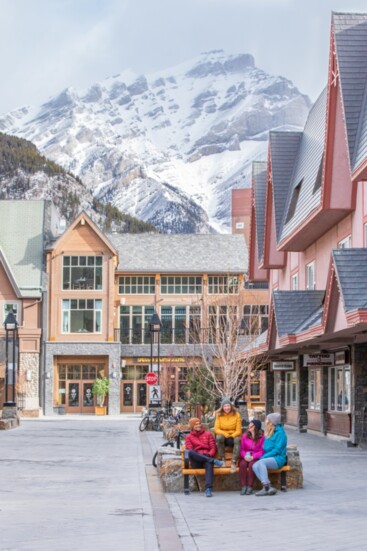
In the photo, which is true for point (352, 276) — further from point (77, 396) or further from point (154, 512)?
point (77, 396)

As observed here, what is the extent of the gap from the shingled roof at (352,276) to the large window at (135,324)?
47.6m

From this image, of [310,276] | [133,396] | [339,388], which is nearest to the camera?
[339,388]

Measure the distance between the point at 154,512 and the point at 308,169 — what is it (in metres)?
23.3

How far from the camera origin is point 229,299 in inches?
2115

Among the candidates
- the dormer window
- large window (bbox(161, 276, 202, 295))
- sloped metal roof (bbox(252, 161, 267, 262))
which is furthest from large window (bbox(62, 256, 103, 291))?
the dormer window

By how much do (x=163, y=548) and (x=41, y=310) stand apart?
186 feet

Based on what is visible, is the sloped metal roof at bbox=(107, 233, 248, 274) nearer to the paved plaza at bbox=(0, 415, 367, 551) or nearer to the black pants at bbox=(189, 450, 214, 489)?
the paved plaza at bbox=(0, 415, 367, 551)

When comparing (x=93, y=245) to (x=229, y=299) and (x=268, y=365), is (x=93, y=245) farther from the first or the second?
(x=268, y=365)

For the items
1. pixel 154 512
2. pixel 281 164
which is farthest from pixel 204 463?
pixel 281 164

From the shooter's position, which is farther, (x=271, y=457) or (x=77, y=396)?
(x=77, y=396)

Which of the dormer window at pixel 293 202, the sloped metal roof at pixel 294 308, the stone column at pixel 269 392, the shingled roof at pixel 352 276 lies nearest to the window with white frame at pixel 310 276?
the dormer window at pixel 293 202

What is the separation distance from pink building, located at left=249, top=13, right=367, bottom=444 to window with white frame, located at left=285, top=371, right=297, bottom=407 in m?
0.17

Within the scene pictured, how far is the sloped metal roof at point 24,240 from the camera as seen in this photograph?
219ft

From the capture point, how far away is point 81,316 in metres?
67.1
